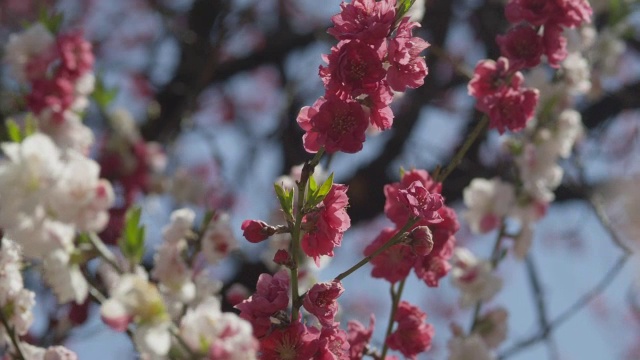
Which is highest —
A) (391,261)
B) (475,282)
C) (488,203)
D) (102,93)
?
(102,93)

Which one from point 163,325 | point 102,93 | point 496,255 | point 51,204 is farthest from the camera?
point 102,93

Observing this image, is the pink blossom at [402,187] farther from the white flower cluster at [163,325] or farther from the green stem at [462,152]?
the white flower cluster at [163,325]

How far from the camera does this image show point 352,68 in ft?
3.73

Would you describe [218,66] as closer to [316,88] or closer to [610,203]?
[316,88]

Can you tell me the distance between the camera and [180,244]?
1.92 meters

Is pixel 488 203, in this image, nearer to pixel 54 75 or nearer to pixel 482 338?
pixel 482 338

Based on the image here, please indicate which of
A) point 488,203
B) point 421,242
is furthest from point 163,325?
point 488,203

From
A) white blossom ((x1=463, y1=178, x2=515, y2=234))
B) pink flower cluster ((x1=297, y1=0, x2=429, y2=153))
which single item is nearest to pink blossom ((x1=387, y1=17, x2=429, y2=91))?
pink flower cluster ((x1=297, y1=0, x2=429, y2=153))

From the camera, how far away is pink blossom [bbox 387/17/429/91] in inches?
45.9

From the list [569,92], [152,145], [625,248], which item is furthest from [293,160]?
[625,248]

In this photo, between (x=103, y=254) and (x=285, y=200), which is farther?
(x=103, y=254)

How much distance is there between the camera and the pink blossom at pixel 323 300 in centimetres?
113

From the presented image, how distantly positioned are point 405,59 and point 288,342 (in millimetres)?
437

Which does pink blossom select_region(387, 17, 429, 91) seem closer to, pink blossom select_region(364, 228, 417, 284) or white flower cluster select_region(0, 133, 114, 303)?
pink blossom select_region(364, 228, 417, 284)
